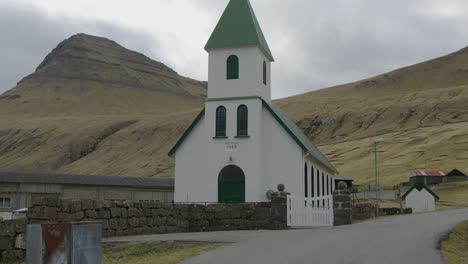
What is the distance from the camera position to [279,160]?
112 feet

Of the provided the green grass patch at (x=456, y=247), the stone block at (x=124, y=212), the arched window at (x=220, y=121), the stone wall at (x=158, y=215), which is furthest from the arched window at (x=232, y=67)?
the green grass patch at (x=456, y=247)

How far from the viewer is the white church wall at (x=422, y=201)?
57375 millimetres

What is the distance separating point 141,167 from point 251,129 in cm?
9581

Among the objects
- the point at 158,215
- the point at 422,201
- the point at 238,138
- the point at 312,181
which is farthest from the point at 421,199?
the point at 158,215

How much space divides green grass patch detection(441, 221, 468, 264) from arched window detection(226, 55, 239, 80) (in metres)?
15.8

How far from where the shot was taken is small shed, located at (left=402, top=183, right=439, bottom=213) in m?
57.4

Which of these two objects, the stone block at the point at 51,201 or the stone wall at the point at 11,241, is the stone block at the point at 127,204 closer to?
the stone block at the point at 51,201

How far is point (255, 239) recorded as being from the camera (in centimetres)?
1922

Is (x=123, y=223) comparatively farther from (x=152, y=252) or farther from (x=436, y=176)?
(x=436, y=176)

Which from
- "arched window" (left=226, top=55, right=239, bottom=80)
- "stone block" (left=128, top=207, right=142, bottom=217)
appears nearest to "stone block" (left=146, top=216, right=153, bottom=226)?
"stone block" (left=128, top=207, right=142, bottom=217)

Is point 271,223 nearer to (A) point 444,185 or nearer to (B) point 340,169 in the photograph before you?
(A) point 444,185

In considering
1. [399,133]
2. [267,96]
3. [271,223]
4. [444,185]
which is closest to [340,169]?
[444,185]

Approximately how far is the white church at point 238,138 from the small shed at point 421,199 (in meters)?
25.0

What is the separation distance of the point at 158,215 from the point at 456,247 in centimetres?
1145
